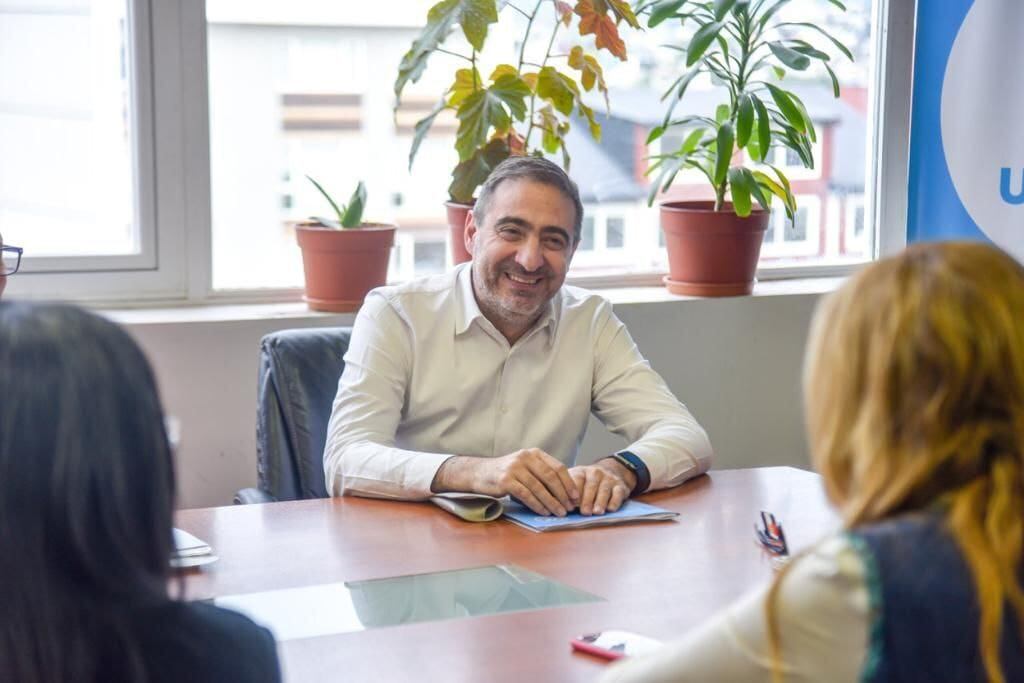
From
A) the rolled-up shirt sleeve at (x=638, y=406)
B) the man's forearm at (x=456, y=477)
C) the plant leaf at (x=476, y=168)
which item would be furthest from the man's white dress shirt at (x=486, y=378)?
the plant leaf at (x=476, y=168)

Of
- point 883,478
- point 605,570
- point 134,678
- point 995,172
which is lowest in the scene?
point 605,570

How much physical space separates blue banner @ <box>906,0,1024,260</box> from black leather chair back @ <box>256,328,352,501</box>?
67.5 inches

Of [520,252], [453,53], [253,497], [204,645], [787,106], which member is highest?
[453,53]

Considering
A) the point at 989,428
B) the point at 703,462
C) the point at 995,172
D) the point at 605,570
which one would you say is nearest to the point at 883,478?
the point at 989,428

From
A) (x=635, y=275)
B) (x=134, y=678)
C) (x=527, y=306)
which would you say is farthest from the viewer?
(x=635, y=275)

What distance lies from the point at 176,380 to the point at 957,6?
7.37 feet

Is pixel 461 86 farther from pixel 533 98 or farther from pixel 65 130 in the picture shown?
pixel 65 130

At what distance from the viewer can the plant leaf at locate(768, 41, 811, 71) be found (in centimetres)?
351

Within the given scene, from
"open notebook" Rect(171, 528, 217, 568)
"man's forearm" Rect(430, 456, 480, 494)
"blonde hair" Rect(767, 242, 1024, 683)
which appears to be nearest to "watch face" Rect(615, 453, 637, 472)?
"man's forearm" Rect(430, 456, 480, 494)

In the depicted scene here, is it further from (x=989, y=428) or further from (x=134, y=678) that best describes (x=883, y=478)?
(x=134, y=678)

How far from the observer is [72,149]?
10.9 feet

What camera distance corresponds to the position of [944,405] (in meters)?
1.10

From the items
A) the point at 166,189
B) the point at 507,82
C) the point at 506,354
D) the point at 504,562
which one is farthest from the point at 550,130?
the point at 504,562

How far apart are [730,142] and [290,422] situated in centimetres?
149
